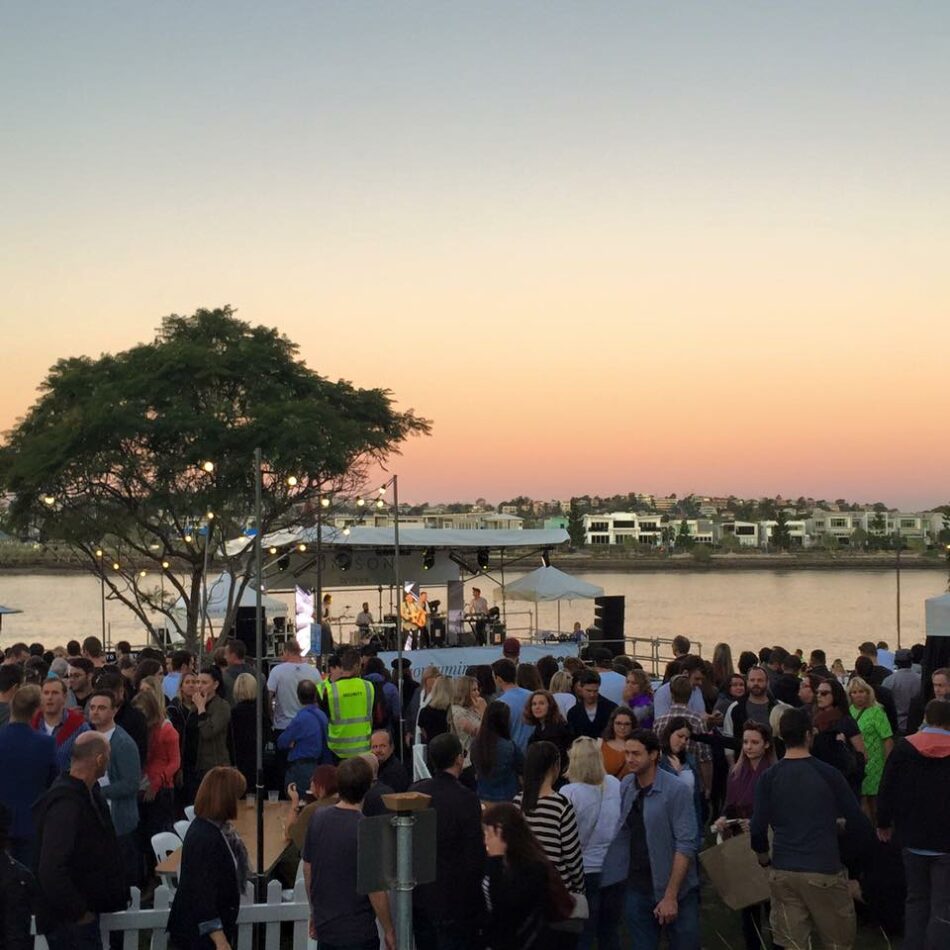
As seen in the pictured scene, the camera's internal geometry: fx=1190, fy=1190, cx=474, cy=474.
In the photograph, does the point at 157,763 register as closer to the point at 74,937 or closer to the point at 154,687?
the point at 154,687

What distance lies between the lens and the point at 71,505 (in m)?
24.0

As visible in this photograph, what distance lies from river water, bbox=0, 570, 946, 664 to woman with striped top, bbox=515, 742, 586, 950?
25098 mm

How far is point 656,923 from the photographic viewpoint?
18.4ft

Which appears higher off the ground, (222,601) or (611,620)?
(222,601)

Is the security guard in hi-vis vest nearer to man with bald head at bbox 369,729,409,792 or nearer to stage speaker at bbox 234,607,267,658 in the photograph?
man with bald head at bbox 369,729,409,792

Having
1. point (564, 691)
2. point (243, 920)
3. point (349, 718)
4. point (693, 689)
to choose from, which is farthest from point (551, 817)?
point (693, 689)

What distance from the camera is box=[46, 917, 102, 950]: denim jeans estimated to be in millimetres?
5027

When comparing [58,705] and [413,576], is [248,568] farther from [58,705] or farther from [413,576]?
[58,705]

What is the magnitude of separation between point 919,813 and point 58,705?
4767 millimetres

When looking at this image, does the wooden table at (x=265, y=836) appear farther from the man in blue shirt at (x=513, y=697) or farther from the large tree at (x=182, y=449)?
the large tree at (x=182, y=449)

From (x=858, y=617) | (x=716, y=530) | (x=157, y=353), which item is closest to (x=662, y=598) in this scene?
(x=858, y=617)

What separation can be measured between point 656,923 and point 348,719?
12.5ft

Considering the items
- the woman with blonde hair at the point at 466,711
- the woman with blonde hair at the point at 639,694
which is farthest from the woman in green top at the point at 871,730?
the woman with blonde hair at the point at 466,711

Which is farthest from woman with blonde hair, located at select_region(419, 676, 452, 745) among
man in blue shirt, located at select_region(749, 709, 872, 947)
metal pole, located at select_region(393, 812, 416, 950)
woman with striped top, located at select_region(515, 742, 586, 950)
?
metal pole, located at select_region(393, 812, 416, 950)
